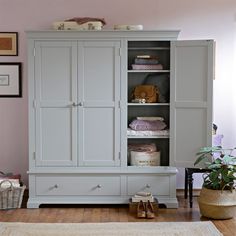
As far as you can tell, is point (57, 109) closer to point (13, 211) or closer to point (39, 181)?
point (39, 181)

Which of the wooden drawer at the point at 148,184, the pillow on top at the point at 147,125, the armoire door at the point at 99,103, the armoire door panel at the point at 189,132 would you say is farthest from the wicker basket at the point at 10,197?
the armoire door panel at the point at 189,132

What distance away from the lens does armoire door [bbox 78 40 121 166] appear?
485 centimetres

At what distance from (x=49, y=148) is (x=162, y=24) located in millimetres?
1869

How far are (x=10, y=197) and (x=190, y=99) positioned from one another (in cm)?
204

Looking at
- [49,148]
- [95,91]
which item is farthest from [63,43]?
[49,148]

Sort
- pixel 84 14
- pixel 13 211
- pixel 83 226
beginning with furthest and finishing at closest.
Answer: pixel 84 14
pixel 13 211
pixel 83 226

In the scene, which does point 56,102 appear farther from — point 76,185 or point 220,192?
point 220,192

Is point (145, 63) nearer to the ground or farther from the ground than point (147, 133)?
farther from the ground

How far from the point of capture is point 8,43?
538 cm

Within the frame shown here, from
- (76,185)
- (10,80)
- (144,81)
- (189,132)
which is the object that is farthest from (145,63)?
(10,80)

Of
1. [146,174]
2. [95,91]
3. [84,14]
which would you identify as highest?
[84,14]

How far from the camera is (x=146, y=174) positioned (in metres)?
4.90

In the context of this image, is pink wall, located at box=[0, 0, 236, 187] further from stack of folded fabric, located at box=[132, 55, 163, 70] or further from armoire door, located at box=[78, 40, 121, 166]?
armoire door, located at box=[78, 40, 121, 166]

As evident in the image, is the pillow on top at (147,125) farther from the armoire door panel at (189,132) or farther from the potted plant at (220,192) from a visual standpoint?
the potted plant at (220,192)
